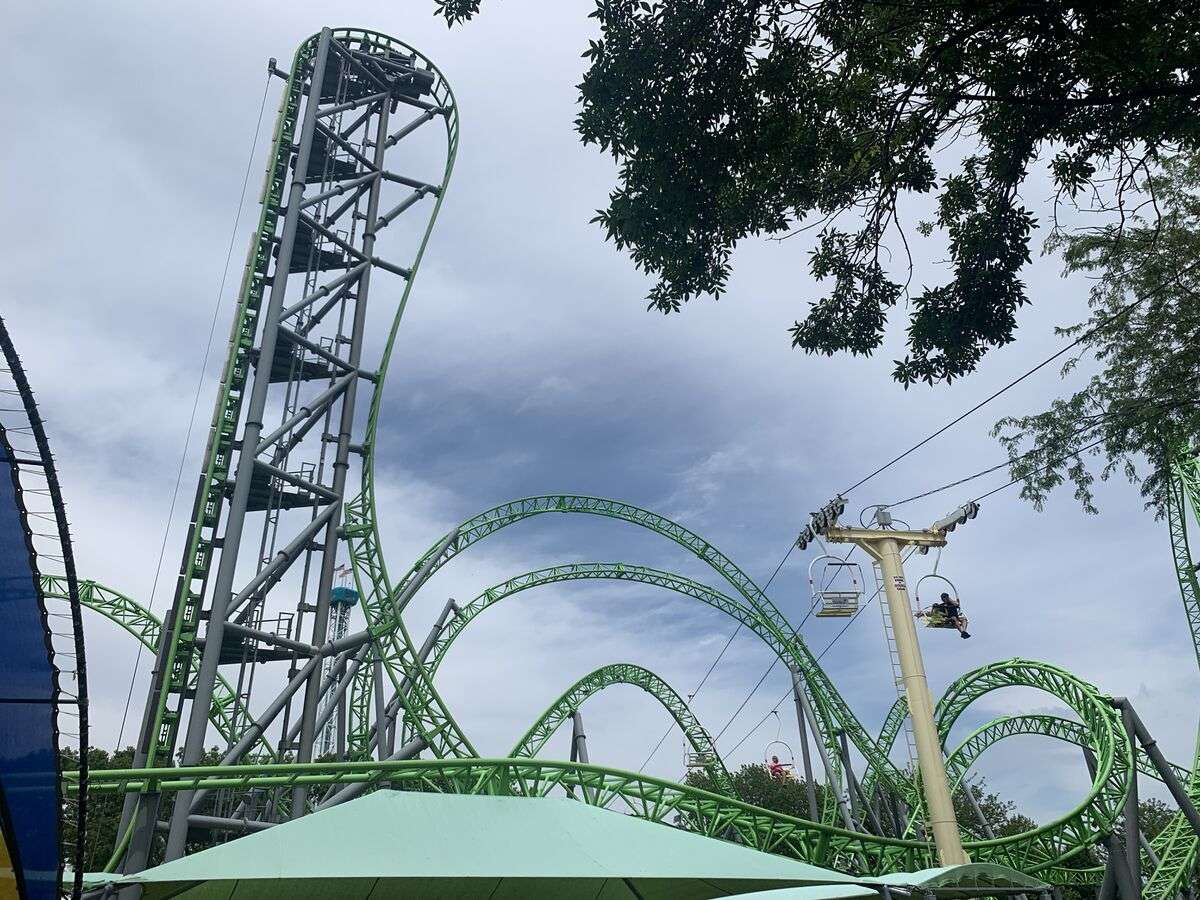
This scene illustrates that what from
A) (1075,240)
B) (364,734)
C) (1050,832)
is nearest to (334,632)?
(364,734)

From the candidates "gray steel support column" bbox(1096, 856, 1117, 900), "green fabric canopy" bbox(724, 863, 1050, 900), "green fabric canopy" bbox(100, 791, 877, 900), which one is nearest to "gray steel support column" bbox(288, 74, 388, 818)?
"green fabric canopy" bbox(100, 791, 877, 900)

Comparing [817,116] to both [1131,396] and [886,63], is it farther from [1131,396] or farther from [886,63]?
[1131,396]

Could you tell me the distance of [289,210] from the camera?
Result: 1989cm

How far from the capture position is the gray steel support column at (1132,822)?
14562 mm

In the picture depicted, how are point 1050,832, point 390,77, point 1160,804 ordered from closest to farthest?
point 1050,832, point 390,77, point 1160,804

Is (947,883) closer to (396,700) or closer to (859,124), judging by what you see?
(859,124)

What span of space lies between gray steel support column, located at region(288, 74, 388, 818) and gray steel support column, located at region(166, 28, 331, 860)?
1775mm

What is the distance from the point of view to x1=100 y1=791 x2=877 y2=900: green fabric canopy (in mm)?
9164

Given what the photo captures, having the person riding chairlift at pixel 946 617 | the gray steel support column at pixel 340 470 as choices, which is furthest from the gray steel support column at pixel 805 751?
the gray steel support column at pixel 340 470

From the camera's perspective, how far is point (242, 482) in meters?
17.9

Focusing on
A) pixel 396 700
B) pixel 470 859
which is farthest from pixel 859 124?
pixel 396 700

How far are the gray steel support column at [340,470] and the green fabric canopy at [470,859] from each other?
20.4 ft

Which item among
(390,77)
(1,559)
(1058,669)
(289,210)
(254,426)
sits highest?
(390,77)

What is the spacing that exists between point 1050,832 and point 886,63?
1581 cm
